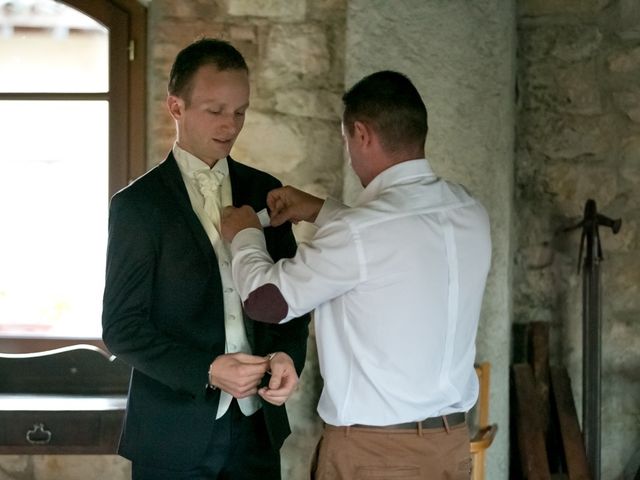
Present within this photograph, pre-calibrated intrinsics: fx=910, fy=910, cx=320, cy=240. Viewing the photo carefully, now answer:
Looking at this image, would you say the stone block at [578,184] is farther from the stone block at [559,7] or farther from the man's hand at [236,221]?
the man's hand at [236,221]

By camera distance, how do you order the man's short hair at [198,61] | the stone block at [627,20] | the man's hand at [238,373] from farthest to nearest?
the stone block at [627,20] → the man's short hair at [198,61] → the man's hand at [238,373]

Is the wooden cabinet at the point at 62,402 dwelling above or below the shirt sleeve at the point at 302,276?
below

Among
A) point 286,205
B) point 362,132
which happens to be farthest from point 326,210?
point 362,132

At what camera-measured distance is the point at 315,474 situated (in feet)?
7.24

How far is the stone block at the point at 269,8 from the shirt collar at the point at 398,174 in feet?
4.47

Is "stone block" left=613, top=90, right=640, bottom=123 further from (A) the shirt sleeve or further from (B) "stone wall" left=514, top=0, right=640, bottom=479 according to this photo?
(A) the shirt sleeve

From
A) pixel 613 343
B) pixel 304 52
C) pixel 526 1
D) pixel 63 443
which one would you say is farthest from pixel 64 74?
pixel 613 343

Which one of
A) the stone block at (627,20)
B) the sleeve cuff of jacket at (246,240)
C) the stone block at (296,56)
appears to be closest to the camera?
the sleeve cuff of jacket at (246,240)

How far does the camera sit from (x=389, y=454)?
209 cm

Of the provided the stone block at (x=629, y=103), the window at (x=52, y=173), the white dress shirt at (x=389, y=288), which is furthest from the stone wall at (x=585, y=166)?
the window at (x=52, y=173)

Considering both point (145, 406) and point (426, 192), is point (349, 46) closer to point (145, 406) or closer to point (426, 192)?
point (426, 192)

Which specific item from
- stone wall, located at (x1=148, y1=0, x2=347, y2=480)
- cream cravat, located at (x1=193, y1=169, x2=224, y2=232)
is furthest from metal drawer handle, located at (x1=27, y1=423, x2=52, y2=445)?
cream cravat, located at (x1=193, y1=169, x2=224, y2=232)

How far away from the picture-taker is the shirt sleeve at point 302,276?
1.97 meters

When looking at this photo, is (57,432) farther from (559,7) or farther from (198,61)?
(559,7)
